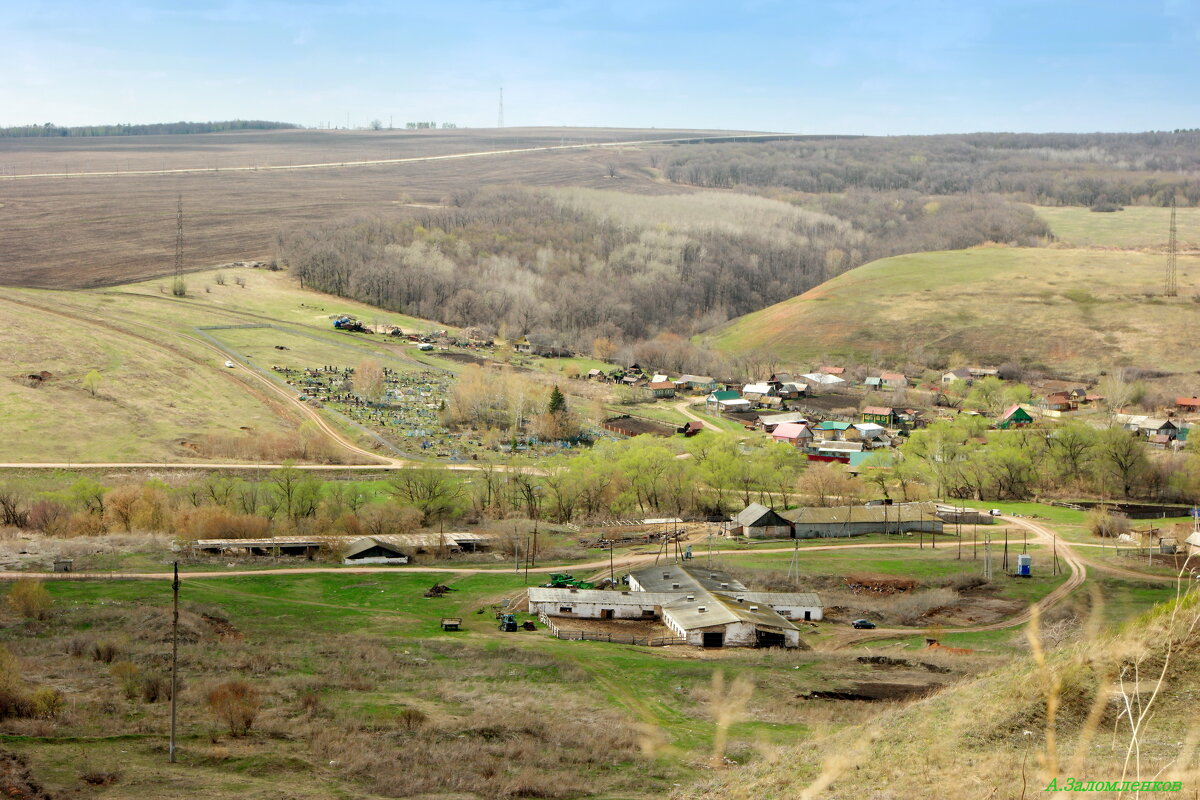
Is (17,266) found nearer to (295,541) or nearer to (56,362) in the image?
(56,362)

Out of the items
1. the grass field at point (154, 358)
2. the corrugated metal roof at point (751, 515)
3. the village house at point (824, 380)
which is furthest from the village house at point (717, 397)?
the corrugated metal roof at point (751, 515)

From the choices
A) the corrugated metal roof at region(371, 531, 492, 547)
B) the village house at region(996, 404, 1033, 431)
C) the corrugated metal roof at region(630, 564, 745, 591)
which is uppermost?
the village house at region(996, 404, 1033, 431)

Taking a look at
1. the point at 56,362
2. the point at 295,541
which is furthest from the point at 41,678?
the point at 56,362

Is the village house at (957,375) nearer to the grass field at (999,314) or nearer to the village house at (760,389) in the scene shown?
the grass field at (999,314)

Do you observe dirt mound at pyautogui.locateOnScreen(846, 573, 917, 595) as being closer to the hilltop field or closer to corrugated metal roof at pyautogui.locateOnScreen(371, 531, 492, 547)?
corrugated metal roof at pyautogui.locateOnScreen(371, 531, 492, 547)

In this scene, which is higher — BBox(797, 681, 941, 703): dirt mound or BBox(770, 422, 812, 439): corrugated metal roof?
BBox(797, 681, 941, 703): dirt mound

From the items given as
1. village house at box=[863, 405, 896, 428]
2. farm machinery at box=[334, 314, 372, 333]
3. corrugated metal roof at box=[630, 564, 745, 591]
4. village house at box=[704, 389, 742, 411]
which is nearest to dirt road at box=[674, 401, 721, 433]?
village house at box=[704, 389, 742, 411]
